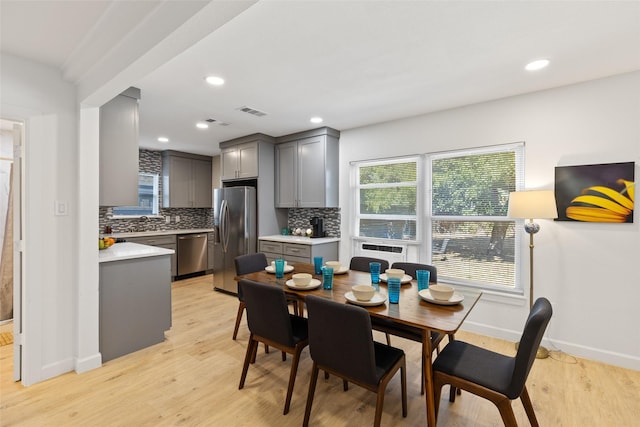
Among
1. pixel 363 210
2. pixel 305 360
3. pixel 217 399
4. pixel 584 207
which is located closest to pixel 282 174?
pixel 363 210

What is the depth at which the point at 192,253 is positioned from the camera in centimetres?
555

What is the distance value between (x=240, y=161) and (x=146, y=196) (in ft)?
7.68

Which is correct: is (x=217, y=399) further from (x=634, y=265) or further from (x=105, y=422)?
(x=634, y=265)

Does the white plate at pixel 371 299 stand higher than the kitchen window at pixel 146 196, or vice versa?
the kitchen window at pixel 146 196

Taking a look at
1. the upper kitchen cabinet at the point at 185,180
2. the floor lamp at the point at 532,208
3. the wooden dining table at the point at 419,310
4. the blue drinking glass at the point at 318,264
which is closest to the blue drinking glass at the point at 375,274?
the wooden dining table at the point at 419,310

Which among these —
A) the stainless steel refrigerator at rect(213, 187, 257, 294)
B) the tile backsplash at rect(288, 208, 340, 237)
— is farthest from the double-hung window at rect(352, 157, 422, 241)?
the stainless steel refrigerator at rect(213, 187, 257, 294)

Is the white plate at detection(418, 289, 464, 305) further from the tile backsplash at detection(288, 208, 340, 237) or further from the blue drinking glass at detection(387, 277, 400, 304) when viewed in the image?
the tile backsplash at detection(288, 208, 340, 237)

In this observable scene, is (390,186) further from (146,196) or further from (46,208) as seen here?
(146,196)

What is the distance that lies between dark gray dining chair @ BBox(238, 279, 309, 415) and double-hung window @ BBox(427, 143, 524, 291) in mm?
2165

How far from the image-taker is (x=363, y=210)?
420 centimetres

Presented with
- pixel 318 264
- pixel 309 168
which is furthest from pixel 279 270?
pixel 309 168

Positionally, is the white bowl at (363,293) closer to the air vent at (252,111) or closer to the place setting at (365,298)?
the place setting at (365,298)

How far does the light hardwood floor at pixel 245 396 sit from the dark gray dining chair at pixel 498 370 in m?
0.47

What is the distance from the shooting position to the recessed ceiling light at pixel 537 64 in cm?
229
